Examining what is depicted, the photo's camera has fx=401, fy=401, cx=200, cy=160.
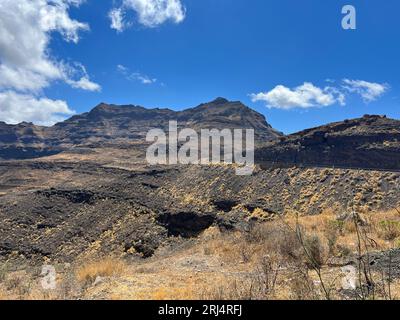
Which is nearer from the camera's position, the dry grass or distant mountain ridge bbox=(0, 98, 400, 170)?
the dry grass

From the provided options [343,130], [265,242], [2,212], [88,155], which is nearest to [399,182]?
[343,130]

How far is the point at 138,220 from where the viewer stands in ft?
103

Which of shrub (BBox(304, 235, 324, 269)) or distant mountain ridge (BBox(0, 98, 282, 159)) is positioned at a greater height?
distant mountain ridge (BBox(0, 98, 282, 159))

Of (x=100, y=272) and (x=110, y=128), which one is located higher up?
(x=110, y=128)

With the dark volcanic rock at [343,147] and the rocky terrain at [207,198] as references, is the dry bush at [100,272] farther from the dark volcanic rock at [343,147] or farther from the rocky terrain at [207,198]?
the dark volcanic rock at [343,147]

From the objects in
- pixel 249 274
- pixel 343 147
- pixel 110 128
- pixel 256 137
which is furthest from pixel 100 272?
pixel 110 128

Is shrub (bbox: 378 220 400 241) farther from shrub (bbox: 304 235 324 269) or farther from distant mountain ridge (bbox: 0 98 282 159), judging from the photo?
distant mountain ridge (bbox: 0 98 282 159)

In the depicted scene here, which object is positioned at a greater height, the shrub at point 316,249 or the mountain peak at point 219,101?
the mountain peak at point 219,101

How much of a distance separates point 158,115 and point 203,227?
174887 mm

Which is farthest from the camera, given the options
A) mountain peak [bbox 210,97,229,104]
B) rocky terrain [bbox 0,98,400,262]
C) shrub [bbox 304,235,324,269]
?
mountain peak [bbox 210,97,229,104]

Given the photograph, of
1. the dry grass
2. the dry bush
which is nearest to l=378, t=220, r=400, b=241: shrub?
the dry grass

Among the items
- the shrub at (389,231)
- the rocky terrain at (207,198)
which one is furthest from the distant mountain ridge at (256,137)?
the shrub at (389,231)

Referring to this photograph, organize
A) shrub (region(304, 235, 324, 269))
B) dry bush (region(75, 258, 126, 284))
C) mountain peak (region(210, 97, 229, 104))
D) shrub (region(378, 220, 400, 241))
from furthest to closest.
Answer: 1. mountain peak (region(210, 97, 229, 104))
2. shrub (region(378, 220, 400, 241))
3. dry bush (region(75, 258, 126, 284))
4. shrub (region(304, 235, 324, 269))

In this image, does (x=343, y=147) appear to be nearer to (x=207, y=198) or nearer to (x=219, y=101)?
(x=207, y=198)
